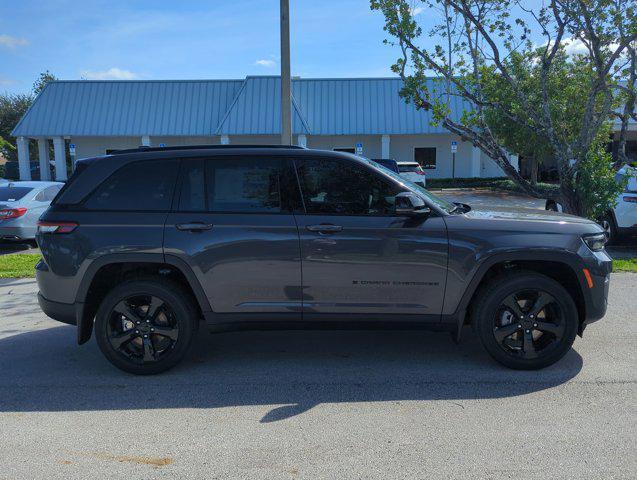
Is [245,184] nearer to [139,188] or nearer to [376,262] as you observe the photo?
[139,188]

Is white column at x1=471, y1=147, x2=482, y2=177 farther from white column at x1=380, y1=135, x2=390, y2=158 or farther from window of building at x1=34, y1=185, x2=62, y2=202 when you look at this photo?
window of building at x1=34, y1=185, x2=62, y2=202

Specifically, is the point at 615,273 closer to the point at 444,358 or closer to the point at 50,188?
the point at 444,358

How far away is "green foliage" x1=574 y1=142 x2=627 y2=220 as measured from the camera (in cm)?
974

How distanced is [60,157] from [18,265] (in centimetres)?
2547

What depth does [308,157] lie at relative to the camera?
14.9 feet

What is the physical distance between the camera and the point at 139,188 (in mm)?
4543

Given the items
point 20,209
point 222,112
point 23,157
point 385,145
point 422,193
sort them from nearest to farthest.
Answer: point 422,193 < point 20,209 < point 222,112 < point 385,145 < point 23,157

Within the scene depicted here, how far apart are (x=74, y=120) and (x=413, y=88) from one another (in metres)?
26.7

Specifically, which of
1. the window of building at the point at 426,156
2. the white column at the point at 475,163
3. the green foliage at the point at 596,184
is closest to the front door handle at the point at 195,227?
the green foliage at the point at 596,184

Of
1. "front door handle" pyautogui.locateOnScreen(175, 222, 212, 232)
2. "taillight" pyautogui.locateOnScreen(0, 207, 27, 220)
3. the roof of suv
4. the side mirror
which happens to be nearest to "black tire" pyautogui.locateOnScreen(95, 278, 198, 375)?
"front door handle" pyautogui.locateOnScreen(175, 222, 212, 232)

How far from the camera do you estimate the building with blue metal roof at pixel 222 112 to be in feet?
100

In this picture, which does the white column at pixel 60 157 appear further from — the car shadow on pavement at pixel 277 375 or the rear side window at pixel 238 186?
the rear side window at pixel 238 186

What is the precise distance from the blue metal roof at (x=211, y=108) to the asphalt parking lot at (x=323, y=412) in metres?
26.1

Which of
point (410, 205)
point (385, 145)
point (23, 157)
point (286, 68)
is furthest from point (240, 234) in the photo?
point (23, 157)
